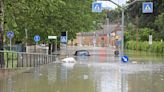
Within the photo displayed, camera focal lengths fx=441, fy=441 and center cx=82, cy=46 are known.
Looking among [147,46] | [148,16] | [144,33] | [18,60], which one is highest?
[148,16]

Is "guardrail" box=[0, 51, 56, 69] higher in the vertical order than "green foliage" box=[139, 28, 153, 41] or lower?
lower

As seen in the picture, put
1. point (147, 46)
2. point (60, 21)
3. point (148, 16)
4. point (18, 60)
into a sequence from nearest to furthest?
point (18, 60) → point (60, 21) → point (147, 46) → point (148, 16)

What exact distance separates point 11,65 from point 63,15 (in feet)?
85.2

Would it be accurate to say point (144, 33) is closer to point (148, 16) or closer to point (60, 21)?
point (148, 16)

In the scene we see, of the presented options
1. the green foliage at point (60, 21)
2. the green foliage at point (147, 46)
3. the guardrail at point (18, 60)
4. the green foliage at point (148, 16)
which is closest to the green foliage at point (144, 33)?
the green foliage at point (148, 16)

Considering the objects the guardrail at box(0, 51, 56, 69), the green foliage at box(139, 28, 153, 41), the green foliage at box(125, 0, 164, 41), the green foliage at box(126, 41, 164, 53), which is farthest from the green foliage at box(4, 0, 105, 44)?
Result: the green foliage at box(139, 28, 153, 41)

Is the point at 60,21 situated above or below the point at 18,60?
above

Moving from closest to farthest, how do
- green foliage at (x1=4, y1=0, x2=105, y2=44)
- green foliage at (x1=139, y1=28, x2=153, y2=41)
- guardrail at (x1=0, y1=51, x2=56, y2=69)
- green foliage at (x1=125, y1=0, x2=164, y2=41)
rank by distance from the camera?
guardrail at (x1=0, y1=51, x2=56, y2=69) → green foliage at (x1=4, y1=0, x2=105, y2=44) → green foliage at (x1=125, y1=0, x2=164, y2=41) → green foliage at (x1=139, y1=28, x2=153, y2=41)

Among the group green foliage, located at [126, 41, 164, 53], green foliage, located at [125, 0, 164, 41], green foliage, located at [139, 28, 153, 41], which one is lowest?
green foliage, located at [126, 41, 164, 53]

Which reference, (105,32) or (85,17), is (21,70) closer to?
(85,17)

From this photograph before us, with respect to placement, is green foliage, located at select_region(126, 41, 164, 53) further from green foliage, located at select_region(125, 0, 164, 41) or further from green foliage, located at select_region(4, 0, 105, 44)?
green foliage, located at select_region(4, 0, 105, 44)

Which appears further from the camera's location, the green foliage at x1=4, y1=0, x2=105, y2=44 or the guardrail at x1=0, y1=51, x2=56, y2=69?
the green foliage at x1=4, y1=0, x2=105, y2=44

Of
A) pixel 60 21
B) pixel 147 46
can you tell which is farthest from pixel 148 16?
pixel 60 21

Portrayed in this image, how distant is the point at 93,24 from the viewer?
68.3m
